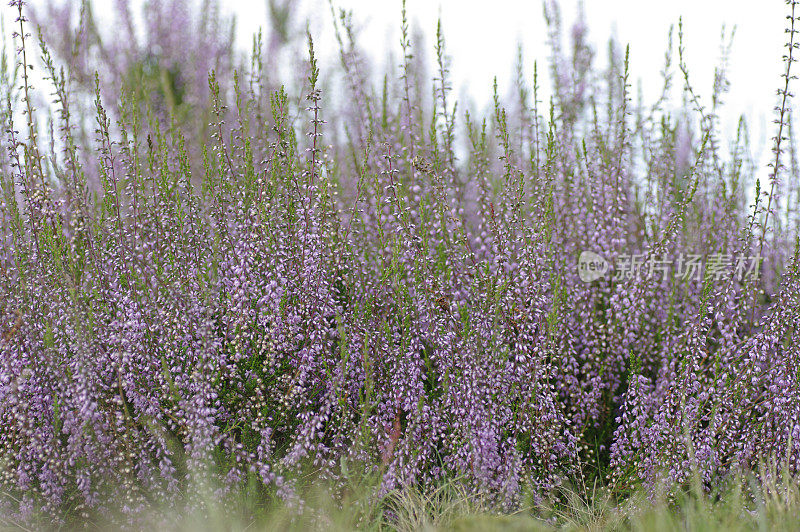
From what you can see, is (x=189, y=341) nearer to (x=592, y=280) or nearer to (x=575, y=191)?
(x=592, y=280)

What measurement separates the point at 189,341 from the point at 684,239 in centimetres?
309

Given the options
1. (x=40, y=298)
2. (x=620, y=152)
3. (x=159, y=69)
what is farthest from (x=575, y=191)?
(x=159, y=69)

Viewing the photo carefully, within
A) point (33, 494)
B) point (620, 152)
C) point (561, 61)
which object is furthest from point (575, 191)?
point (33, 494)

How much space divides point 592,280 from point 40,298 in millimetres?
2743

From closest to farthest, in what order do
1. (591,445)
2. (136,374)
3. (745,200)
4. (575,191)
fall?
(136,374) < (591,445) < (575,191) < (745,200)

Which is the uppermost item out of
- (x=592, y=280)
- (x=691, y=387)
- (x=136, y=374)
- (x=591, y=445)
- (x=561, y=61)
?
(x=561, y=61)

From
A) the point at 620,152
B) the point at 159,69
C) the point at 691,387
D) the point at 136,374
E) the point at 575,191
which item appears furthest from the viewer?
the point at 159,69

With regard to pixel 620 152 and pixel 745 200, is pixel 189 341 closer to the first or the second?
pixel 620 152

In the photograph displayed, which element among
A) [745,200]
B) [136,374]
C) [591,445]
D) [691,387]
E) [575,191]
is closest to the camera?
[136,374]

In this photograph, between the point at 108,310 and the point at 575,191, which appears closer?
the point at 108,310

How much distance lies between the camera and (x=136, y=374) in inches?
109

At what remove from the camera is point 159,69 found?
5828mm

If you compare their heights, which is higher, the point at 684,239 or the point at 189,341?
the point at 684,239

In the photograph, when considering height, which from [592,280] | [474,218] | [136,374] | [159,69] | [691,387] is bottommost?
[691,387]
